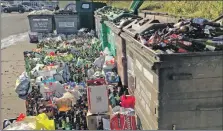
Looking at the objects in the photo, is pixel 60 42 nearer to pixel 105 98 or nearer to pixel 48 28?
pixel 48 28

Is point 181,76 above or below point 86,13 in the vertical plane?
below

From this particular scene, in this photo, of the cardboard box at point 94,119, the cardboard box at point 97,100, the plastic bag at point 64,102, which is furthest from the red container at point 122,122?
the plastic bag at point 64,102

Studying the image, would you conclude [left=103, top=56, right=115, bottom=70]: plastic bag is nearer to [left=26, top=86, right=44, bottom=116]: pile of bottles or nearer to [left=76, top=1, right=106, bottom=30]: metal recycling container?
[left=26, top=86, right=44, bottom=116]: pile of bottles

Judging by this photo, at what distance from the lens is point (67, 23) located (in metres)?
15.1

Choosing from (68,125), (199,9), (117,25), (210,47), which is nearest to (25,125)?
(68,125)

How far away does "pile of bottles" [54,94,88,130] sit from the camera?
5.31 meters

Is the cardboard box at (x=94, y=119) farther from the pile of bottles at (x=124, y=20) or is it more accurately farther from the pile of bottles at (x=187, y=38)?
the pile of bottles at (x=124, y=20)

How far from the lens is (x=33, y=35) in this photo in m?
14.8

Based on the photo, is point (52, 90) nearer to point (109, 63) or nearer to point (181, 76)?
point (109, 63)

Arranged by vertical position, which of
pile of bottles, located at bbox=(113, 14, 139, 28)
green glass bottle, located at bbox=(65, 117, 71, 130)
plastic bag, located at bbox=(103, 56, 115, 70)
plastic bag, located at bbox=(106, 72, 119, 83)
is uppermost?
pile of bottles, located at bbox=(113, 14, 139, 28)

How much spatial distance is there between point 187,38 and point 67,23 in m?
11.7

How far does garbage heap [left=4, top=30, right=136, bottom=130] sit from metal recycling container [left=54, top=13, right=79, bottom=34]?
16.0ft

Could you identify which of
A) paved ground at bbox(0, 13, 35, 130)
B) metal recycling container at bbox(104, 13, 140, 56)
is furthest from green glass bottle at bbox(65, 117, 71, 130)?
metal recycling container at bbox(104, 13, 140, 56)

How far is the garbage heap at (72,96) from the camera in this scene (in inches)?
189
